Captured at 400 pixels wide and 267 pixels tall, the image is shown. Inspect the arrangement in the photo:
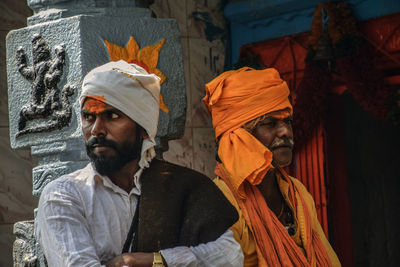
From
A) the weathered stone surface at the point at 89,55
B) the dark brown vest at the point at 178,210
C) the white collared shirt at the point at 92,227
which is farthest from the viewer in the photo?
the weathered stone surface at the point at 89,55

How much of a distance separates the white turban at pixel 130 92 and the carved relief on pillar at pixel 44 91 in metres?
0.75

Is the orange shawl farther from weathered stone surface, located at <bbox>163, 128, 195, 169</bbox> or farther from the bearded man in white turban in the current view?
weathered stone surface, located at <bbox>163, 128, 195, 169</bbox>

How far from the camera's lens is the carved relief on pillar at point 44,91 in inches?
148

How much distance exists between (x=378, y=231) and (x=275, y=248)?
494 cm

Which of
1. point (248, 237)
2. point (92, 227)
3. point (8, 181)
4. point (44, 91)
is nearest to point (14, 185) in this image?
point (8, 181)

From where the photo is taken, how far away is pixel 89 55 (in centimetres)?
370

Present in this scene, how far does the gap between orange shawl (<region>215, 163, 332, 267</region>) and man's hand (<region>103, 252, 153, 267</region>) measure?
3.73ft

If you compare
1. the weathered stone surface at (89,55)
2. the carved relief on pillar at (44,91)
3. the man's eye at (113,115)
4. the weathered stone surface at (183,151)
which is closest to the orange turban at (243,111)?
the weathered stone surface at (89,55)

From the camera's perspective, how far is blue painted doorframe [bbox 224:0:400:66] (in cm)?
627

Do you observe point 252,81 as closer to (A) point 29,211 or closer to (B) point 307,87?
(B) point 307,87

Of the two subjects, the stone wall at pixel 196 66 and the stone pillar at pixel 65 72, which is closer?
the stone pillar at pixel 65 72

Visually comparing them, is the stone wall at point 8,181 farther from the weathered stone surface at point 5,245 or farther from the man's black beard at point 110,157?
the man's black beard at point 110,157

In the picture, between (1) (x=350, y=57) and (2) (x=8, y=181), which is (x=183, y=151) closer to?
(2) (x=8, y=181)

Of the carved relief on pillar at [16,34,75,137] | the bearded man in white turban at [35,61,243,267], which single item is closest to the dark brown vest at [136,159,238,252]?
the bearded man in white turban at [35,61,243,267]
